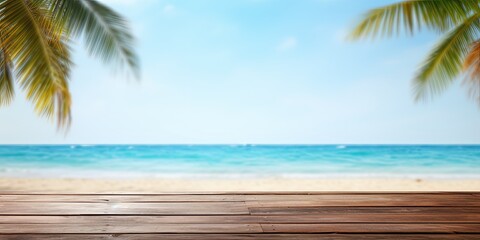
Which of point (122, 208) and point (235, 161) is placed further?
point (235, 161)

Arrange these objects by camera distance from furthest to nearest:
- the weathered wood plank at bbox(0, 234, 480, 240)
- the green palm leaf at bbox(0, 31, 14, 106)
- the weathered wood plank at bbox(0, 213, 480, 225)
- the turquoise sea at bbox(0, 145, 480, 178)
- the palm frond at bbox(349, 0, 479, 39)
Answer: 1. the turquoise sea at bbox(0, 145, 480, 178)
2. the palm frond at bbox(349, 0, 479, 39)
3. the green palm leaf at bbox(0, 31, 14, 106)
4. the weathered wood plank at bbox(0, 213, 480, 225)
5. the weathered wood plank at bbox(0, 234, 480, 240)

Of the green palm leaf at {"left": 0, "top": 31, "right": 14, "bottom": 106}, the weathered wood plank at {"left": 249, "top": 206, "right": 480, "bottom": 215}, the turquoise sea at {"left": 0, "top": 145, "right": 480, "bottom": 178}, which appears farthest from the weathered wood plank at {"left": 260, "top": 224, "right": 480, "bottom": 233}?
the turquoise sea at {"left": 0, "top": 145, "right": 480, "bottom": 178}

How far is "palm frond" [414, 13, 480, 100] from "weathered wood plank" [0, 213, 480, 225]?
108 inches

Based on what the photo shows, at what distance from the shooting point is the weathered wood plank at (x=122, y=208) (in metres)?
1.96

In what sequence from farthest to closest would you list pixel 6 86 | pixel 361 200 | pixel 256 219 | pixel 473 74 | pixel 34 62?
1. pixel 473 74
2. pixel 6 86
3. pixel 34 62
4. pixel 361 200
5. pixel 256 219

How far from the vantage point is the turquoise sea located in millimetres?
13750

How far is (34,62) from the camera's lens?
259 cm

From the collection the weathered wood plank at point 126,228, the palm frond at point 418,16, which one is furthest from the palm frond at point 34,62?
the palm frond at point 418,16

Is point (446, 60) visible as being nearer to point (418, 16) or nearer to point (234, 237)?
point (418, 16)

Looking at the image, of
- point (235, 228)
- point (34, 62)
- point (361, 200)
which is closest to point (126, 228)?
point (235, 228)

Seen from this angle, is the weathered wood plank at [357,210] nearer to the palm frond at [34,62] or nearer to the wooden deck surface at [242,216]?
the wooden deck surface at [242,216]

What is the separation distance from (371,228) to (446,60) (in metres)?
3.25

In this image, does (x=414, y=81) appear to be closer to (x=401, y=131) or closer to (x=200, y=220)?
(x=200, y=220)

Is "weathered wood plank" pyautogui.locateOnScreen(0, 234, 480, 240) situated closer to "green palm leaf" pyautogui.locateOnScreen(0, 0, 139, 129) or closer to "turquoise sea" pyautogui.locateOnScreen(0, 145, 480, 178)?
"green palm leaf" pyautogui.locateOnScreen(0, 0, 139, 129)
